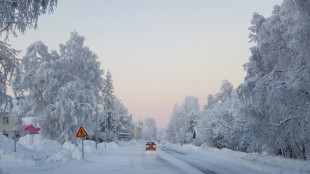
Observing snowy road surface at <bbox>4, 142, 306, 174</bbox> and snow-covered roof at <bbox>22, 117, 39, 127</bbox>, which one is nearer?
snowy road surface at <bbox>4, 142, 306, 174</bbox>

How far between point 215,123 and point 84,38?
20.2 m

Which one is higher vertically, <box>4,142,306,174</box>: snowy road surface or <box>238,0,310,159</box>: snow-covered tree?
<box>238,0,310,159</box>: snow-covered tree

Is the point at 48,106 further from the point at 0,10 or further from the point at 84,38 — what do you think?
the point at 0,10

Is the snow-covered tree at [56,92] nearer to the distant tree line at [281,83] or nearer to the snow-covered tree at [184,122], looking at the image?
the distant tree line at [281,83]

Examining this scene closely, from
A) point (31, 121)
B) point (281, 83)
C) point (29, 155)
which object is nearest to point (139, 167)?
point (29, 155)

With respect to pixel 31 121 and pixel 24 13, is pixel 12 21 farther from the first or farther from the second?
pixel 31 121

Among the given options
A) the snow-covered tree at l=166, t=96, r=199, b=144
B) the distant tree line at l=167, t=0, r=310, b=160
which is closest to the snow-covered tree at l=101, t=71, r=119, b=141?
the snow-covered tree at l=166, t=96, r=199, b=144

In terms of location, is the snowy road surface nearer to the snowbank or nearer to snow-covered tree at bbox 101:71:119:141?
the snowbank

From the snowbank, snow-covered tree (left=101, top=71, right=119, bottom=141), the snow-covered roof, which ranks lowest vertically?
the snowbank

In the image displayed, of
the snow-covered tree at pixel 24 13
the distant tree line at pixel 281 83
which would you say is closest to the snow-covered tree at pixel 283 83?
the distant tree line at pixel 281 83

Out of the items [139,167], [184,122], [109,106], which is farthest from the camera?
[184,122]

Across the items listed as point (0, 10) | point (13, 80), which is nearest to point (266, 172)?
point (13, 80)

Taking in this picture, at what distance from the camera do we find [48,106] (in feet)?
109

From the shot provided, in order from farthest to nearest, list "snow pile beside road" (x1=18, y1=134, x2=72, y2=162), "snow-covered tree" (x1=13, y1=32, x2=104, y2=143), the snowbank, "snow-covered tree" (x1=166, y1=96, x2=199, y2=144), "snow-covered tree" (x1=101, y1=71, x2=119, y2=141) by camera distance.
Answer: "snow-covered tree" (x1=166, y1=96, x2=199, y2=144)
"snow-covered tree" (x1=101, y1=71, x2=119, y2=141)
"snow-covered tree" (x1=13, y1=32, x2=104, y2=143)
"snow pile beside road" (x1=18, y1=134, x2=72, y2=162)
the snowbank
